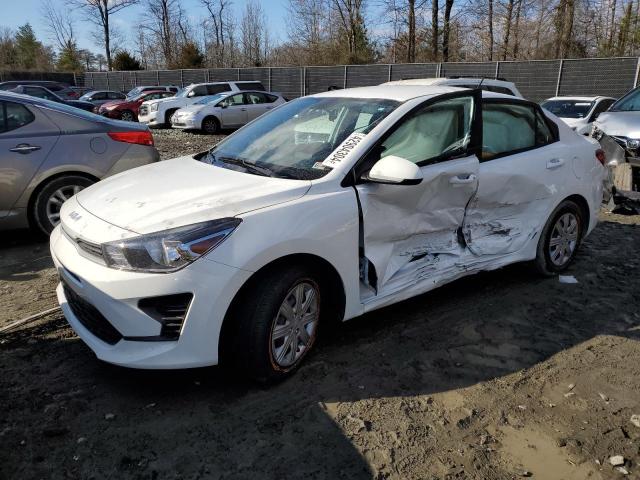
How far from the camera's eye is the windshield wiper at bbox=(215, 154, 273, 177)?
3252 millimetres

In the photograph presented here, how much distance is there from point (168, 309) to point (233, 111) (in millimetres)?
16481

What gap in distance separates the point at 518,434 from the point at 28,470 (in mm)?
2302

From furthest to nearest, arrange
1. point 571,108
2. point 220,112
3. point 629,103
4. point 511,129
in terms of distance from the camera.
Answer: point 220,112, point 571,108, point 629,103, point 511,129

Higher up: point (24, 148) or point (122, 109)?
point (24, 148)

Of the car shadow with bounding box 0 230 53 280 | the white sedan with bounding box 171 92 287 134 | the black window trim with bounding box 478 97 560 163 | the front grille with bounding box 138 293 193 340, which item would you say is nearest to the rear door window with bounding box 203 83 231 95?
the white sedan with bounding box 171 92 287 134

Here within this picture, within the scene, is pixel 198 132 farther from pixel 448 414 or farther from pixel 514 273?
pixel 448 414

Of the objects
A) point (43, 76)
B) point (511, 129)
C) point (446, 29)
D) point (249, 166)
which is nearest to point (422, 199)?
point (249, 166)

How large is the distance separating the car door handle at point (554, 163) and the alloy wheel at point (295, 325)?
2.44 metres

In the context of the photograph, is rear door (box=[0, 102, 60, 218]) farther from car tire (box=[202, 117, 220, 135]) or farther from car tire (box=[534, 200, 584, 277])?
car tire (box=[202, 117, 220, 135])

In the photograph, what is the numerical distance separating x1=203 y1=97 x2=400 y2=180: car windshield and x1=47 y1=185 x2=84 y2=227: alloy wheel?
2243mm

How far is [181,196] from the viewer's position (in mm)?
2930

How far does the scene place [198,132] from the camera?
58.5 feet

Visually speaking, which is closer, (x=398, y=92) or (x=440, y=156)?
(x=440, y=156)

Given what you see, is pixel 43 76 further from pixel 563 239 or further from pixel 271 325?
→ pixel 271 325
